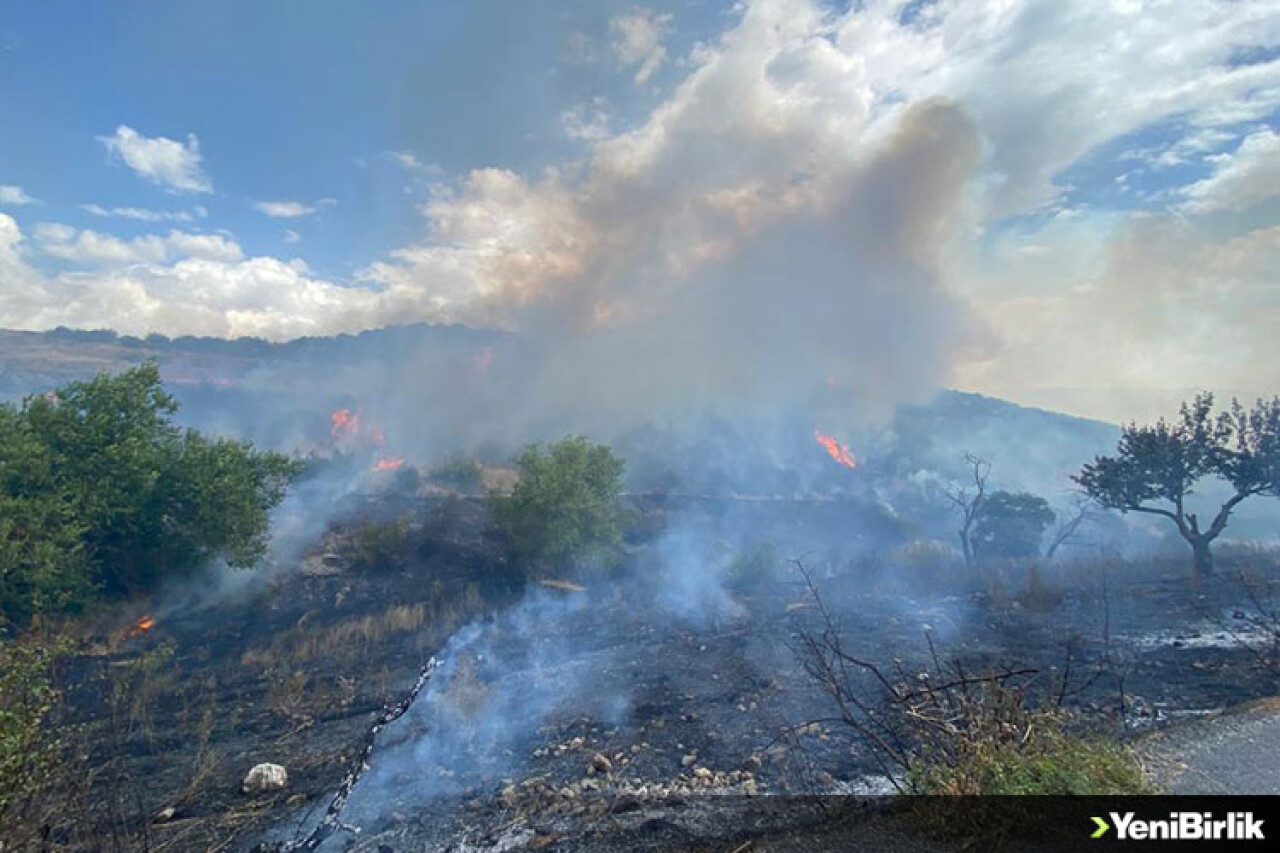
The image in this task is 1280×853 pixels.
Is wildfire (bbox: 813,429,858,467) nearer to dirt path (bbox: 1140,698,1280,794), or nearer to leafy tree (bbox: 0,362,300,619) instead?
leafy tree (bbox: 0,362,300,619)

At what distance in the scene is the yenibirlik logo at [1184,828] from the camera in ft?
13.2

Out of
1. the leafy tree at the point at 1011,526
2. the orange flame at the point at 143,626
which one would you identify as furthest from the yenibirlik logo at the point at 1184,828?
the leafy tree at the point at 1011,526

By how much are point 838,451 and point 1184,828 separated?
55.6 meters

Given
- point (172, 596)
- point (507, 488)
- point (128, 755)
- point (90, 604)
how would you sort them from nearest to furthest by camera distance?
point (128, 755) → point (90, 604) → point (172, 596) → point (507, 488)

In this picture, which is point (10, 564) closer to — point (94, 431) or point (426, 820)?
point (94, 431)

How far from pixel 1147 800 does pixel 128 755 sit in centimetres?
1664

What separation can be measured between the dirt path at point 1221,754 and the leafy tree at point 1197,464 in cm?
2188

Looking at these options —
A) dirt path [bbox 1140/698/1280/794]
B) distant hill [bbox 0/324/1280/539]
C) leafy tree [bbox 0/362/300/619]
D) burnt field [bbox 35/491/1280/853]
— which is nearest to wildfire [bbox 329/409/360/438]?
distant hill [bbox 0/324/1280/539]

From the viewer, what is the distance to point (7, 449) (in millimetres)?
16906

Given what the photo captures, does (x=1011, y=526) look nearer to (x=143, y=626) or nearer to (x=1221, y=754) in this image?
(x=1221, y=754)

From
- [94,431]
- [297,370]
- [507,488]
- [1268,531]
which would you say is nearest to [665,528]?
[507,488]

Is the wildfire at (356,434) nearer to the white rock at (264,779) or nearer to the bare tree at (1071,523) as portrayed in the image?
the white rock at (264,779)

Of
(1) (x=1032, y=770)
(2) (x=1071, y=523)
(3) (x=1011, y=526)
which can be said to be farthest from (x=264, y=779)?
(3) (x=1011, y=526)

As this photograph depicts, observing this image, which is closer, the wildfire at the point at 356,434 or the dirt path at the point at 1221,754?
the dirt path at the point at 1221,754
